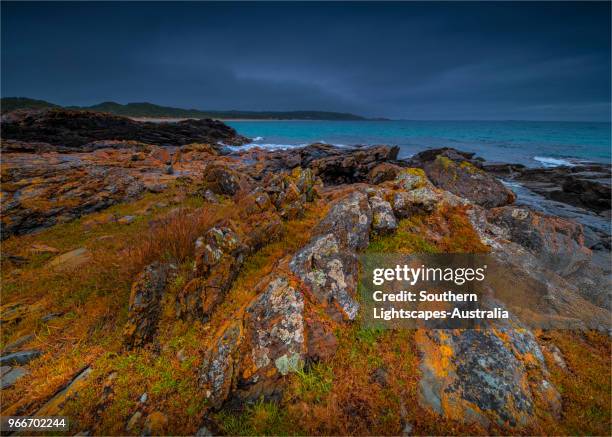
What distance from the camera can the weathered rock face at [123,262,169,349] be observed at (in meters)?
5.12

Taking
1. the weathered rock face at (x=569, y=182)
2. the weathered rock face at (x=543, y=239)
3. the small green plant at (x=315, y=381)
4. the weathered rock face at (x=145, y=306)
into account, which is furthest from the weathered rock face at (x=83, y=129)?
the weathered rock face at (x=569, y=182)

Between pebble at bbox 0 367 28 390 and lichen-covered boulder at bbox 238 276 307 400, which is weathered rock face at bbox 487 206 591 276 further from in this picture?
pebble at bbox 0 367 28 390

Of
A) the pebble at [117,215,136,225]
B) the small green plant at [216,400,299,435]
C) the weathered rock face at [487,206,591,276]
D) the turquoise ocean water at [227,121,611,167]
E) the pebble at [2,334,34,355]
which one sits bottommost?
the small green plant at [216,400,299,435]

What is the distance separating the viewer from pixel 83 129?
5291 centimetres

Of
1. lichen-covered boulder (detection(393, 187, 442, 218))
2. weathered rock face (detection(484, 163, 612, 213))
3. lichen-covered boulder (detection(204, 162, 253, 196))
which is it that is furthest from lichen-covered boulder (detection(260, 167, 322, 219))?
weathered rock face (detection(484, 163, 612, 213))

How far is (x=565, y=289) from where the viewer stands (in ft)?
20.2

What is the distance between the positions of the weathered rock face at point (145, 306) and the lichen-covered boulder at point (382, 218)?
18.4ft

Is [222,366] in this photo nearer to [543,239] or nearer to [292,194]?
[292,194]

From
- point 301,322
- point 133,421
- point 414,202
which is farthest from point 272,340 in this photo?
point 414,202

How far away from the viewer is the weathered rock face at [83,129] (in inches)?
1791

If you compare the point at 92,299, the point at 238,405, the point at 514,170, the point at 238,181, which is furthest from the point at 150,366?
the point at 514,170

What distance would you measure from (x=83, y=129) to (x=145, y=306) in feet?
222

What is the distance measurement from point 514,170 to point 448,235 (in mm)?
39151

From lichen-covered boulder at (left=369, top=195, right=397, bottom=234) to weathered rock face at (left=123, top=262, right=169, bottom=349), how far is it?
562 centimetres
